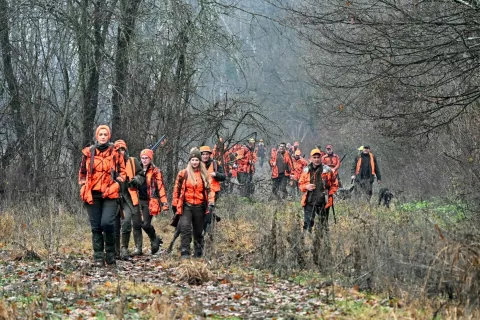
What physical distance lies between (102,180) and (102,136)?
2.06 ft

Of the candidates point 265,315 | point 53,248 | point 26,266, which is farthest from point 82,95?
point 265,315

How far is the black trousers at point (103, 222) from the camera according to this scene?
12.2 m

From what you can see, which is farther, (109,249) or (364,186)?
(364,186)

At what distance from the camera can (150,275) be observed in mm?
11891

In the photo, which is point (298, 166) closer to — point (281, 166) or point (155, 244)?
point (281, 166)

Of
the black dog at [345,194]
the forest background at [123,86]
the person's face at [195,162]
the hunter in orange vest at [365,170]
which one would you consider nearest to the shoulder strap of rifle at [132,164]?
the person's face at [195,162]

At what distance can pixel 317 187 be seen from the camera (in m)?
14.4

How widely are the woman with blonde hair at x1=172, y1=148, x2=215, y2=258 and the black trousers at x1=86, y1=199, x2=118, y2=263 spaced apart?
3.62 ft

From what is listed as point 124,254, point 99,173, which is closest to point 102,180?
point 99,173

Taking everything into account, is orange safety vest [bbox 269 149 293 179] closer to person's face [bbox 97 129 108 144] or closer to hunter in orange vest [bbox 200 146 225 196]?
hunter in orange vest [bbox 200 146 225 196]

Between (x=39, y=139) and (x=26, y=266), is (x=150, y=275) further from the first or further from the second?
(x=39, y=139)

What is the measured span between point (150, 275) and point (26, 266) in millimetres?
1892

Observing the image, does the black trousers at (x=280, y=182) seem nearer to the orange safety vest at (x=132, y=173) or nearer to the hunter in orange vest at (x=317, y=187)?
the hunter in orange vest at (x=317, y=187)

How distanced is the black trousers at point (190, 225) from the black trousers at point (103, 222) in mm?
1093
